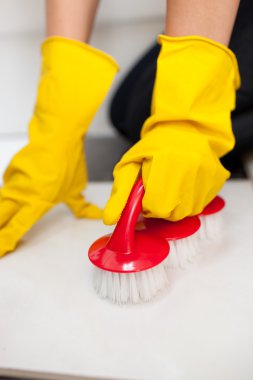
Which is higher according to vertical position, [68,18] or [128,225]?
[68,18]

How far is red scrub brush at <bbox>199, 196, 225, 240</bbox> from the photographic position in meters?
0.55

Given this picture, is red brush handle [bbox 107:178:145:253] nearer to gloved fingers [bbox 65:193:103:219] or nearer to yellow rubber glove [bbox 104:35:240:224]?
yellow rubber glove [bbox 104:35:240:224]

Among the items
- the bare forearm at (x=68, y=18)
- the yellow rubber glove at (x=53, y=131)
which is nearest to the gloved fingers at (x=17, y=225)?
the yellow rubber glove at (x=53, y=131)

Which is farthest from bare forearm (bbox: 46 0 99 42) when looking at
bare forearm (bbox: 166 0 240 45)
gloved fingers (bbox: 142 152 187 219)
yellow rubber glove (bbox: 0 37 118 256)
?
gloved fingers (bbox: 142 152 187 219)

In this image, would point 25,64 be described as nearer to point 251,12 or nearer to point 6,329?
point 251,12

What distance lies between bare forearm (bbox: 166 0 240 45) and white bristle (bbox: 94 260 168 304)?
0.93 feet

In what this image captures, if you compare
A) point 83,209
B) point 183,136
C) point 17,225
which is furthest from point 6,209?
point 183,136

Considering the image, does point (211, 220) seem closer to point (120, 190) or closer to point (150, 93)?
point (120, 190)

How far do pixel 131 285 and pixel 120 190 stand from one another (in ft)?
0.34

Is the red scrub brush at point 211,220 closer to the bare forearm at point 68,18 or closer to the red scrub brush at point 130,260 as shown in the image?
the red scrub brush at point 130,260

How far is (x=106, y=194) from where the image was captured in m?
0.74

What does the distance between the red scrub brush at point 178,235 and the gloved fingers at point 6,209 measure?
7.0 inches

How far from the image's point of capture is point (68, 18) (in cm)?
63

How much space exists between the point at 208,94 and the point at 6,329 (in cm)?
35
